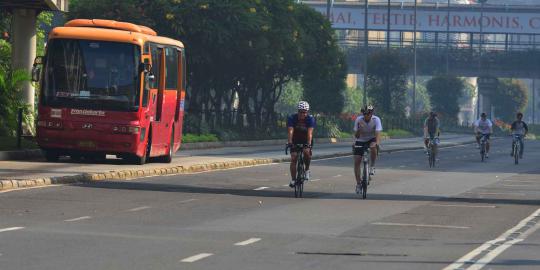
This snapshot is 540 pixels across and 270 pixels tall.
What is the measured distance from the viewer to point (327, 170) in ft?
129

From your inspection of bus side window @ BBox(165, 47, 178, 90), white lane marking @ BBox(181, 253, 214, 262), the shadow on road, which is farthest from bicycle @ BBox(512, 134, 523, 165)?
white lane marking @ BBox(181, 253, 214, 262)

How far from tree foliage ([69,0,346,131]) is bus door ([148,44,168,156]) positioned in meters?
21.4

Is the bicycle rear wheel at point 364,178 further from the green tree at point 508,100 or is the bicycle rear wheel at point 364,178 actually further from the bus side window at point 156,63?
the green tree at point 508,100

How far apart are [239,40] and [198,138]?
7.28 metres

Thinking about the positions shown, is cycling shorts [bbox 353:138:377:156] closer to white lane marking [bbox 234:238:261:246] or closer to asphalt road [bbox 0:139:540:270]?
asphalt road [bbox 0:139:540:270]

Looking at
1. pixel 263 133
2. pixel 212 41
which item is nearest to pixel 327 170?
pixel 212 41

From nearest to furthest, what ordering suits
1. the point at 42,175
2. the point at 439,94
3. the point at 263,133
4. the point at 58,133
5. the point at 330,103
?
1. the point at 42,175
2. the point at 58,133
3. the point at 263,133
4. the point at 330,103
5. the point at 439,94

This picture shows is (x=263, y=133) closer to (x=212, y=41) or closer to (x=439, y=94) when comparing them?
(x=212, y=41)

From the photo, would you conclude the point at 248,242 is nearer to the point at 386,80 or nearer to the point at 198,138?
the point at 198,138

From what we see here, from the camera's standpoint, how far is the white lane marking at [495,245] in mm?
14570

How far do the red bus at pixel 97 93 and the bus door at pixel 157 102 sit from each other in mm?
95

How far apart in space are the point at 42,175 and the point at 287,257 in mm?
13828

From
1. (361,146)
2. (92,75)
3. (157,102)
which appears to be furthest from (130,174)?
(361,146)

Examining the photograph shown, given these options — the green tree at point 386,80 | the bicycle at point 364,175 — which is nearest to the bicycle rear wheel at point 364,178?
the bicycle at point 364,175
